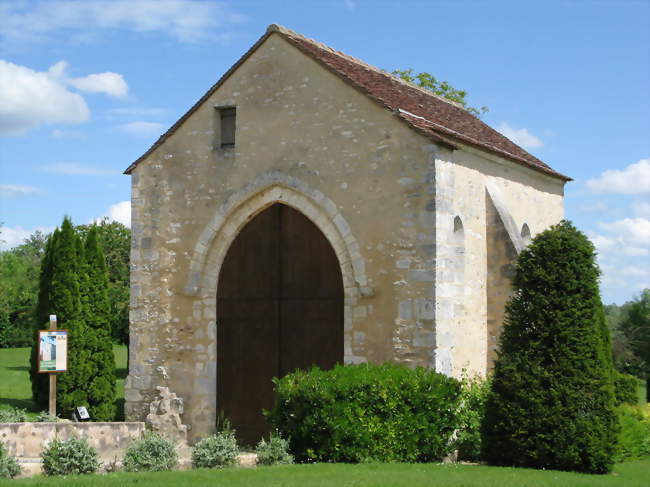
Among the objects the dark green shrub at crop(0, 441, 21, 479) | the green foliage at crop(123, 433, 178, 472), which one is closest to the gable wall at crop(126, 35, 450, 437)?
the green foliage at crop(123, 433, 178, 472)

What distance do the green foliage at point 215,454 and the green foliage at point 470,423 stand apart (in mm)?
3305

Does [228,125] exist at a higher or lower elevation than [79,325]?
higher

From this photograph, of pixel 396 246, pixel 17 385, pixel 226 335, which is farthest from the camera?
pixel 17 385

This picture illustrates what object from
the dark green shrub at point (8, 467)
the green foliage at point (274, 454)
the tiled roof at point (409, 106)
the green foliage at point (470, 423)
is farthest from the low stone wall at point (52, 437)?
the tiled roof at point (409, 106)

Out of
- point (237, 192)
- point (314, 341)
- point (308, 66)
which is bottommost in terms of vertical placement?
point (314, 341)

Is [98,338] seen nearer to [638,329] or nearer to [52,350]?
[52,350]

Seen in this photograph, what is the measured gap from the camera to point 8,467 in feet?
32.2

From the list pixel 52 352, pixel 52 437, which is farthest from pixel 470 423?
pixel 52 352

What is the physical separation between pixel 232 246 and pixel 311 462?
220 inches

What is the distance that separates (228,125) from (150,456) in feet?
23.5

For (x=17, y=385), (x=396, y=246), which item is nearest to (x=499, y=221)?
(x=396, y=246)

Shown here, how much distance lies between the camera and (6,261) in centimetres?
5950

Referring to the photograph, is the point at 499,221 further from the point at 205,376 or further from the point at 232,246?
the point at 205,376

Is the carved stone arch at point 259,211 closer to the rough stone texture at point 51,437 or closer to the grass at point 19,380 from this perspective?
the rough stone texture at point 51,437
